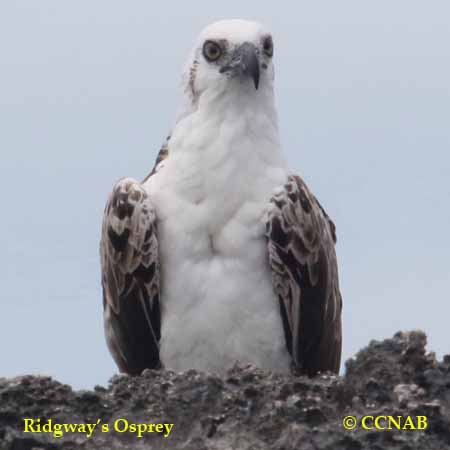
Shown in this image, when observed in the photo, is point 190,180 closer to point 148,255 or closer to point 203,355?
point 148,255

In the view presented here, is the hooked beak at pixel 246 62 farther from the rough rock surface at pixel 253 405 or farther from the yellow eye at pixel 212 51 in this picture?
the rough rock surface at pixel 253 405

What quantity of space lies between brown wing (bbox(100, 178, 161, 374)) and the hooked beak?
1250 millimetres

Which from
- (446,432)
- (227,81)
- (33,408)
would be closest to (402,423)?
(446,432)

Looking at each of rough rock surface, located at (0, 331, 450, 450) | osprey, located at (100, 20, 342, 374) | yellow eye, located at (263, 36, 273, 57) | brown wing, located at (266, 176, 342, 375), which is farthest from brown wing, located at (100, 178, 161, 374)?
rough rock surface, located at (0, 331, 450, 450)

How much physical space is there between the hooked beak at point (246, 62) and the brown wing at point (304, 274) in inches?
36.0

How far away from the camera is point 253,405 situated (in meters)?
8.30

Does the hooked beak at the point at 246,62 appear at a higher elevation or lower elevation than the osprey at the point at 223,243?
higher

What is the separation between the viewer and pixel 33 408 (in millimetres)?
8484

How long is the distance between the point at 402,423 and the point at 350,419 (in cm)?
29

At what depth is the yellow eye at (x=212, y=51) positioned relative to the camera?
12.3m

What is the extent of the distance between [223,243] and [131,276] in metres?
0.84
